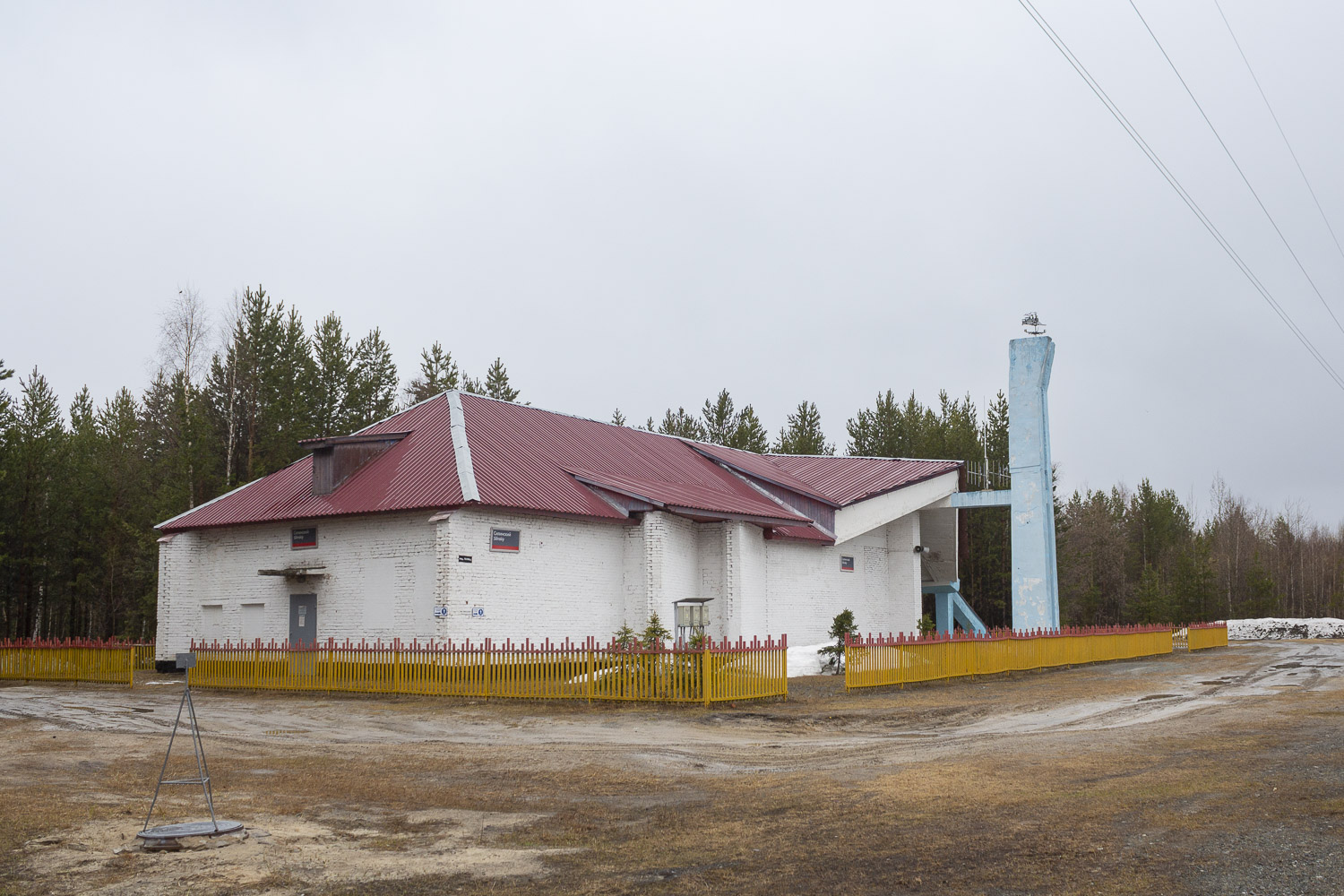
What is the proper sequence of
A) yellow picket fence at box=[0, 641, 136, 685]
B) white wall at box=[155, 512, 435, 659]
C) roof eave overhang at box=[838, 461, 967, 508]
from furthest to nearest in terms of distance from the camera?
roof eave overhang at box=[838, 461, 967, 508]
white wall at box=[155, 512, 435, 659]
yellow picket fence at box=[0, 641, 136, 685]

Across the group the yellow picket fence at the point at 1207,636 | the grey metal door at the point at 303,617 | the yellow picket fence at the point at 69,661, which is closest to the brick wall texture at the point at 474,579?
the grey metal door at the point at 303,617

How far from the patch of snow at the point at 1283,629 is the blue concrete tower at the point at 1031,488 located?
20676 mm

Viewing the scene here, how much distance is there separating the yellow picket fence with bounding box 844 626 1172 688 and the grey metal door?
1403 cm

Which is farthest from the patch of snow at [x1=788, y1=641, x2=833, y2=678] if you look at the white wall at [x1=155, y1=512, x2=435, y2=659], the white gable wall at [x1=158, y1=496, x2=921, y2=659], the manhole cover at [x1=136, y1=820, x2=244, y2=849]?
the manhole cover at [x1=136, y1=820, x2=244, y2=849]

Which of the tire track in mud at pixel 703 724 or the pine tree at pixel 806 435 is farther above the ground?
the pine tree at pixel 806 435

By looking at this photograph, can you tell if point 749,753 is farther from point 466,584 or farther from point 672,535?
point 672,535

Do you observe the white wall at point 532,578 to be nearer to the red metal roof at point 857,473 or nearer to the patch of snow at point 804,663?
the patch of snow at point 804,663

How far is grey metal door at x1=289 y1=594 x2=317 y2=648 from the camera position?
94.1ft

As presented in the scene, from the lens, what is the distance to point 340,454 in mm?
30297

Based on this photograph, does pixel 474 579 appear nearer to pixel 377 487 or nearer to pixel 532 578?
pixel 532 578

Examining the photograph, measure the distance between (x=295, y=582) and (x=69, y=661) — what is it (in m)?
5.66

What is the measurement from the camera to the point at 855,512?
3697cm

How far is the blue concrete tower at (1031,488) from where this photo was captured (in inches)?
1460

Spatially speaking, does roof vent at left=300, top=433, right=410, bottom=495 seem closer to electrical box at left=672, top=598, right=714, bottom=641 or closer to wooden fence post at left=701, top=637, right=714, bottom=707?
electrical box at left=672, top=598, right=714, bottom=641
